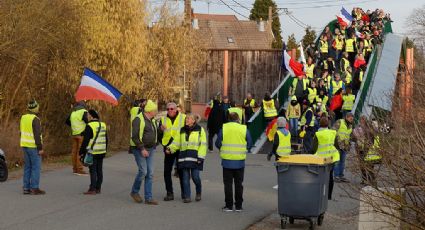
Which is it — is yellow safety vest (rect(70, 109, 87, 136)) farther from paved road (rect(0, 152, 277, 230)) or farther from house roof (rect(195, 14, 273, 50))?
house roof (rect(195, 14, 273, 50))

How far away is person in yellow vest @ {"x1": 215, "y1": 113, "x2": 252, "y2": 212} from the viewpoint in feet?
42.1

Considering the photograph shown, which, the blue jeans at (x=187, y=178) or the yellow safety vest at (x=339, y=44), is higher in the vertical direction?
the yellow safety vest at (x=339, y=44)

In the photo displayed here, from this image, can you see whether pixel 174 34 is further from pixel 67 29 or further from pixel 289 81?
pixel 67 29

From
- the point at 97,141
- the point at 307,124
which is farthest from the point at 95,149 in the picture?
the point at 307,124

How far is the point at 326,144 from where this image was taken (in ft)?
46.2

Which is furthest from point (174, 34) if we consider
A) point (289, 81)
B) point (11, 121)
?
point (11, 121)

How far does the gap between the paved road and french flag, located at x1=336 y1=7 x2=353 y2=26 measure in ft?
58.3


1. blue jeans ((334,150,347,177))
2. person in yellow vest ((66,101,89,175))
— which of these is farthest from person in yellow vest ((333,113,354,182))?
person in yellow vest ((66,101,89,175))

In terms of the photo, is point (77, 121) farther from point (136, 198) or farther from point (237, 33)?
point (237, 33)

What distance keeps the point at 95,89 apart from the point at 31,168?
3.07m

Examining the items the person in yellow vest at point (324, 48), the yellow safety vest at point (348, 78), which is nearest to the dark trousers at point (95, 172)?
the yellow safety vest at point (348, 78)

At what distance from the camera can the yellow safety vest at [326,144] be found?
14055 millimetres

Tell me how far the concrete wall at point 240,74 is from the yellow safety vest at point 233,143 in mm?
25884

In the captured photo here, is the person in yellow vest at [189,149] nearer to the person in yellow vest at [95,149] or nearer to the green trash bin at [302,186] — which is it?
the person in yellow vest at [95,149]
